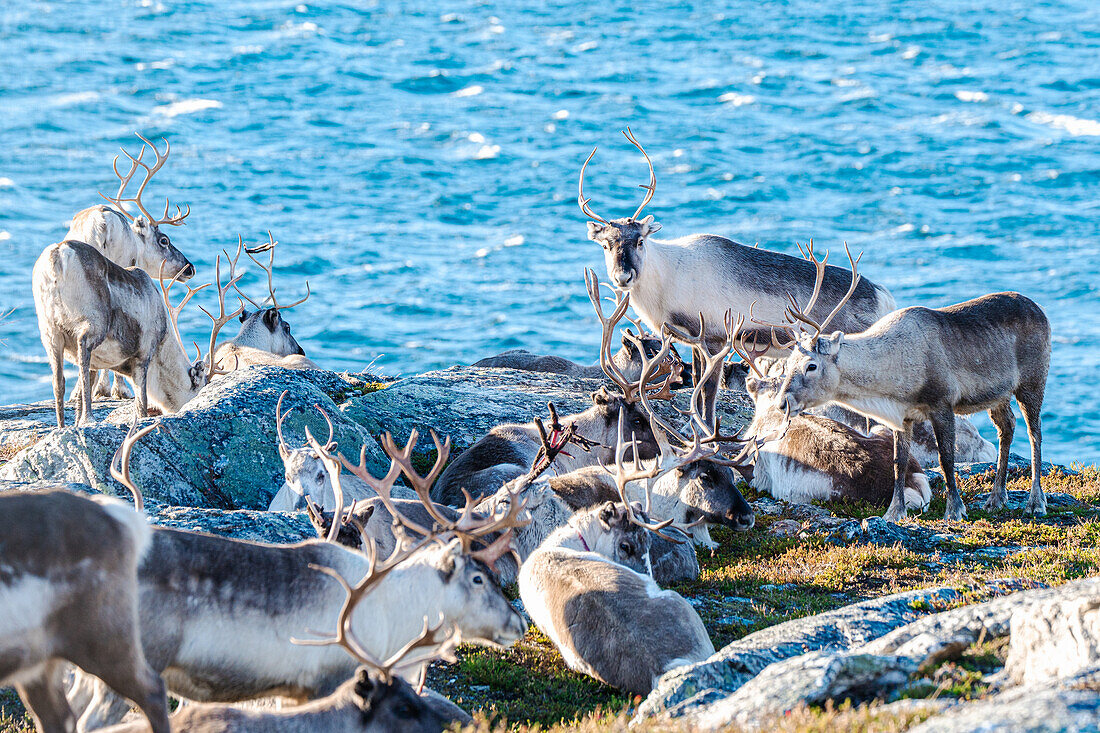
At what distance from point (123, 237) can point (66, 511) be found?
10041 millimetres

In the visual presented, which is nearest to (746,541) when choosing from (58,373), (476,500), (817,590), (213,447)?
Answer: (817,590)

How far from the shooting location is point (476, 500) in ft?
30.1

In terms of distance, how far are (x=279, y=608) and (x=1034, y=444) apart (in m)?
7.30

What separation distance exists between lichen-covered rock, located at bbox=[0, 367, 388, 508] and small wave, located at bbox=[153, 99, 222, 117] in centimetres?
3726

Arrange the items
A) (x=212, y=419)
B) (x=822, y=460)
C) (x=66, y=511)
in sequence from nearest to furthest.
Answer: (x=66, y=511) < (x=212, y=419) < (x=822, y=460)

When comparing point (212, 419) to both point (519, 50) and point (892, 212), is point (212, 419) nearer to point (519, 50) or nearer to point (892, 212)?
point (892, 212)

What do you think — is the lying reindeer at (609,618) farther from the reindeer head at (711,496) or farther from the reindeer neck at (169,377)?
the reindeer neck at (169,377)

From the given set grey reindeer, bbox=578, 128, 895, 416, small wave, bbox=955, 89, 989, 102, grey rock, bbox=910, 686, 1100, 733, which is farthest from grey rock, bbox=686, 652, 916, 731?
small wave, bbox=955, 89, 989, 102

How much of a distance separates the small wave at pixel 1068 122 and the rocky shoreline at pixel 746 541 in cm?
3715

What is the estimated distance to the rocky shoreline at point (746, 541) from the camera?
17.6 ft

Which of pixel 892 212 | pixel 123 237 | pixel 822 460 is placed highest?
pixel 123 237

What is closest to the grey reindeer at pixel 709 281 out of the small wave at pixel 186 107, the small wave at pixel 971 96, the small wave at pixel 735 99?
the small wave at pixel 186 107

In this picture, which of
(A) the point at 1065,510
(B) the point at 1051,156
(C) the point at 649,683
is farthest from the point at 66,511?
(B) the point at 1051,156

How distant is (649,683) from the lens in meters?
6.68
